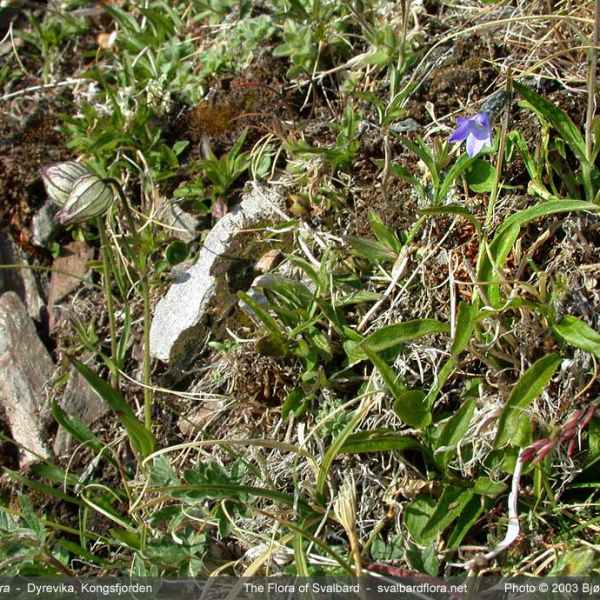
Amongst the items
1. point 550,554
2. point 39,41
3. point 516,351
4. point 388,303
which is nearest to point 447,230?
point 388,303

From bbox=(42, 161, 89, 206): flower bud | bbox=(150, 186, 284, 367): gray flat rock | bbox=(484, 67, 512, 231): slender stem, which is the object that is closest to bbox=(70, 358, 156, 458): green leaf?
bbox=(150, 186, 284, 367): gray flat rock

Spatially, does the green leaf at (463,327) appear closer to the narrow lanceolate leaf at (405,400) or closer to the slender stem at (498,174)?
the narrow lanceolate leaf at (405,400)

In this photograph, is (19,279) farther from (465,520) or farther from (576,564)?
(576,564)

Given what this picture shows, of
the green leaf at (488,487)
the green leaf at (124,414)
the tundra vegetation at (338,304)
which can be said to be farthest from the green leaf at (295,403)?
the green leaf at (488,487)

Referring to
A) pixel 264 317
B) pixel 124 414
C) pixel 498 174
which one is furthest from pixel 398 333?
pixel 124 414

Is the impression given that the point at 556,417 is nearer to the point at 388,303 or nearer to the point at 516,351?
the point at 516,351

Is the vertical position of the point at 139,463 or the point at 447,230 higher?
Answer: the point at 447,230

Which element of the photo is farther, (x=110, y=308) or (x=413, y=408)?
(x=110, y=308)
